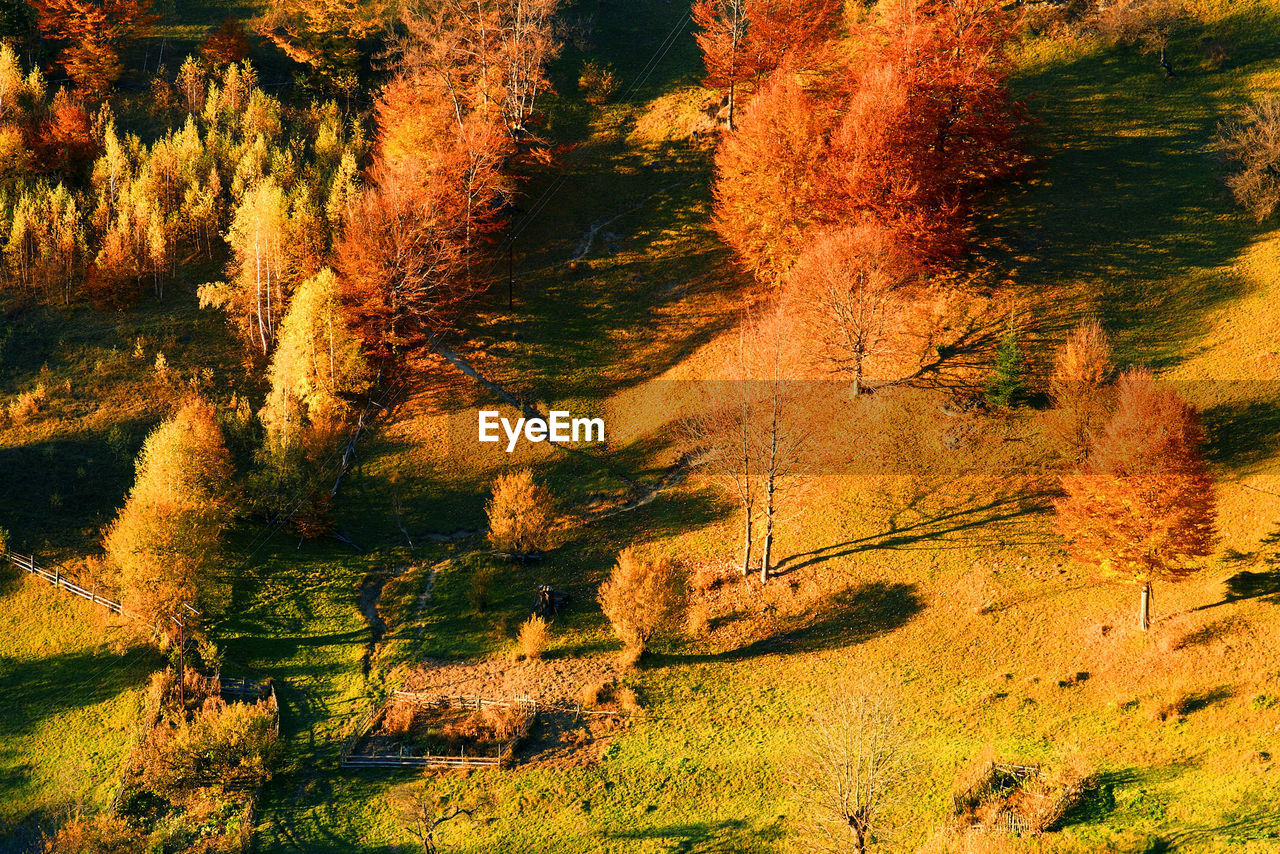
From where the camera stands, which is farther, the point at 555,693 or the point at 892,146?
the point at 892,146

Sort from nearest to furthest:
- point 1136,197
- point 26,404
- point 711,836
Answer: point 711,836, point 26,404, point 1136,197

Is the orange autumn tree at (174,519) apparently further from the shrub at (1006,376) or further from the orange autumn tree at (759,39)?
the orange autumn tree at (759,39)

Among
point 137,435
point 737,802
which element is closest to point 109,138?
point 137,435

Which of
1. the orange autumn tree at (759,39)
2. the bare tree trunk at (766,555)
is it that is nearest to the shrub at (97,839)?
the bare tree trunk at (766,555)

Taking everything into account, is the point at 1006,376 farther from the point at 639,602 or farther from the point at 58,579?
the point at 58,579

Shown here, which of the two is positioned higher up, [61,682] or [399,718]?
[399,718]

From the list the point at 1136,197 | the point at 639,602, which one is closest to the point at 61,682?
the point at 639,602

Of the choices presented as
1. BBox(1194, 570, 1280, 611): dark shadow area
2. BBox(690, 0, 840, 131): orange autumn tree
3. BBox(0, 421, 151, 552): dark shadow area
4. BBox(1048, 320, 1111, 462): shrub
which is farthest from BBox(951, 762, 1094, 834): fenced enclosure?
BBox(690, 0, 840, 131): orange autumn tree
